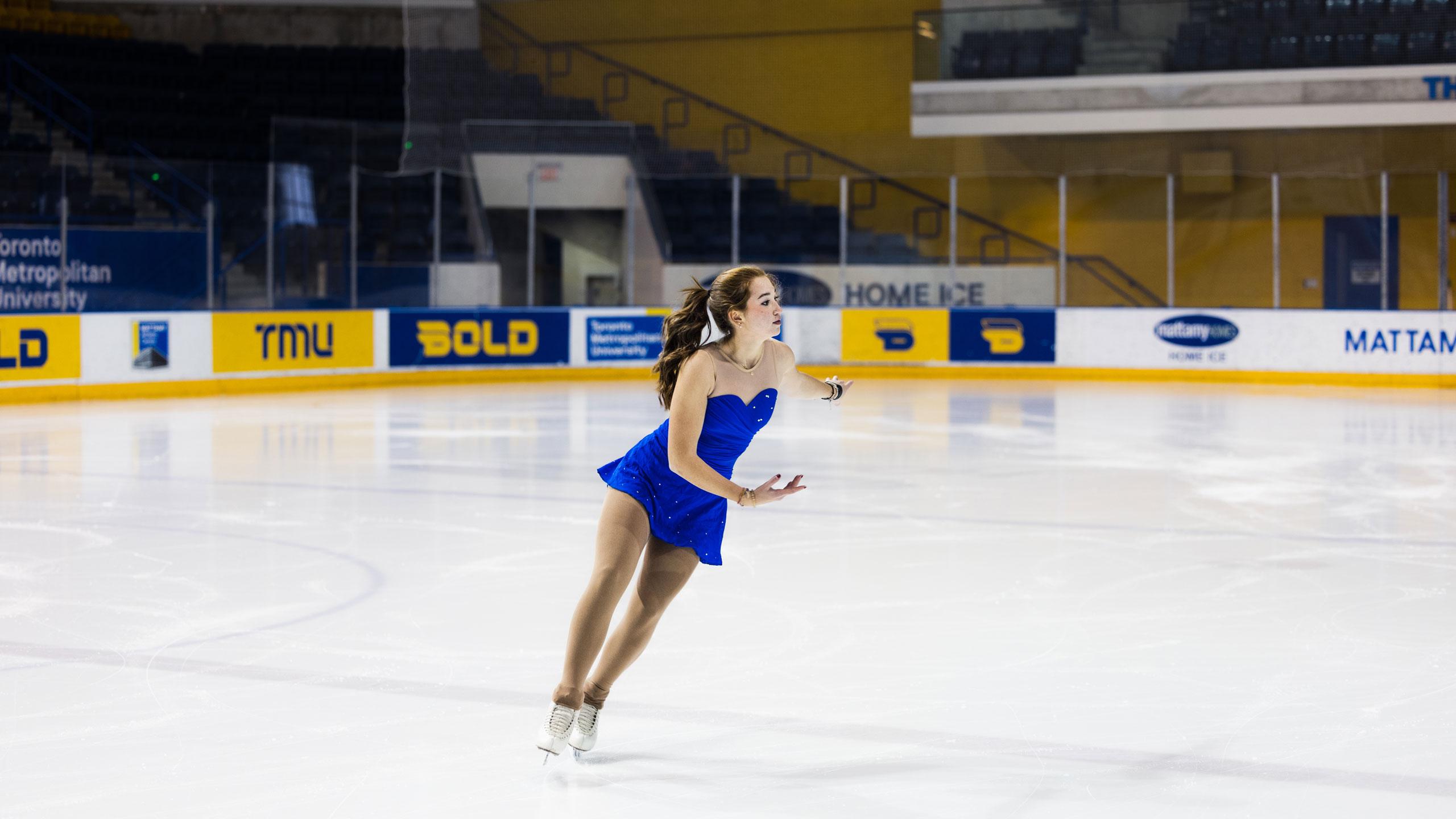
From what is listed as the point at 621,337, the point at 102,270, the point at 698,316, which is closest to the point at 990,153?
the point at 621,337

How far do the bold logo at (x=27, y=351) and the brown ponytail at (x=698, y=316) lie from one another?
1297 cm

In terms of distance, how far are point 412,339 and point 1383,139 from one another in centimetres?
1379

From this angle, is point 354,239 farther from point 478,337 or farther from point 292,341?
point 478,337

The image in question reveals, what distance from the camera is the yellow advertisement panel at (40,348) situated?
15.1m

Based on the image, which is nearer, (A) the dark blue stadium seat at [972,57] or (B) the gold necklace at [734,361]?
(B) the gold necklace at [734,361]

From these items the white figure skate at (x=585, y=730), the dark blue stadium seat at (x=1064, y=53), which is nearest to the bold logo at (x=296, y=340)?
the dark blue stadium seat at (x=1064, y=53)

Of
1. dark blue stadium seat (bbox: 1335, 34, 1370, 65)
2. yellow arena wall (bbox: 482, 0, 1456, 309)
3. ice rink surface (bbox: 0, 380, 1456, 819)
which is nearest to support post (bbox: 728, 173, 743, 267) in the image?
yellow arena wall (bbox: 482, 0, 1456, 309)

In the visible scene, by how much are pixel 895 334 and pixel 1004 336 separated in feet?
4.47

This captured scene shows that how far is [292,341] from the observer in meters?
17.4

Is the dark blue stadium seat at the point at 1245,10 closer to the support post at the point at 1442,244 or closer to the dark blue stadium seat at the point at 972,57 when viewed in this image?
the dark blue stadium seat at the point at 972,57

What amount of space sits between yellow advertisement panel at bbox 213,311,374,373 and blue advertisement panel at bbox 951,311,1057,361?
7.23 metres

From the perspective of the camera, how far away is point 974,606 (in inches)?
245

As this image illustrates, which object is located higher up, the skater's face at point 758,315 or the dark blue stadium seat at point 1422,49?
the dark blue stadium seat at point 1422,49

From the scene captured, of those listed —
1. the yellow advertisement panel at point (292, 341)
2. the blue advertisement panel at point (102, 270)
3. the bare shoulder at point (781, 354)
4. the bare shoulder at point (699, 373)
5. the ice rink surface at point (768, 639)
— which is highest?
the blue advertisement panel at point (102, 270)
